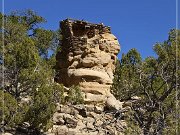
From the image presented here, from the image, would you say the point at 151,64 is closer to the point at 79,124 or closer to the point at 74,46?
the point at 79,124

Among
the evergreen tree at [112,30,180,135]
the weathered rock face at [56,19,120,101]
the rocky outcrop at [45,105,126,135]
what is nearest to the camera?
the evergreen tree at [112,30,180,135]

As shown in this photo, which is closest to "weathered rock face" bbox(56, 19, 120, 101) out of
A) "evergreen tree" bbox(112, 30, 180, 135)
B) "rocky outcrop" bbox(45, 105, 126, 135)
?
"rocky outcrop" bbox(45, 105, 126, 135)

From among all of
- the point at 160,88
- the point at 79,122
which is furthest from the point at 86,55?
the point at 160,88

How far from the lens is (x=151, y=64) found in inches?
765

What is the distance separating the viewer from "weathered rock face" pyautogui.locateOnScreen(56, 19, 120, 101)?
4044cm

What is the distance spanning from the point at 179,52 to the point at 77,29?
81.8 ft

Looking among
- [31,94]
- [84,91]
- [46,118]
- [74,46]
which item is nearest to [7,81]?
[31,94]

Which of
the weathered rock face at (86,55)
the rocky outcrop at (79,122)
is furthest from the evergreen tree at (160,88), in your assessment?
the weathered rock face at (86,55)

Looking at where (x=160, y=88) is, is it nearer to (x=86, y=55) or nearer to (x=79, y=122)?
(x=79, y=122)

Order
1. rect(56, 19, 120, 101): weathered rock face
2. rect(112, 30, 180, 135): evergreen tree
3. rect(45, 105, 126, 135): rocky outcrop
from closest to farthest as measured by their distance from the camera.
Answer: rect(112, 30, 180, 135): evergreen tree → rect(45, 105, 126, 135): rocky outcrop → rect(56, 19, 120, 101): weathered rock face

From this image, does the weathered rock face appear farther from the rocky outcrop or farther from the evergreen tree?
the evergreen tree

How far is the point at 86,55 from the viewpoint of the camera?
41812 millimetres

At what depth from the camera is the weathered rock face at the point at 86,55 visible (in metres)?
40.4

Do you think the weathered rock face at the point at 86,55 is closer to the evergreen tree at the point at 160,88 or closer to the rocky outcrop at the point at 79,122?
the rocky outcrop at the point at 79,122
